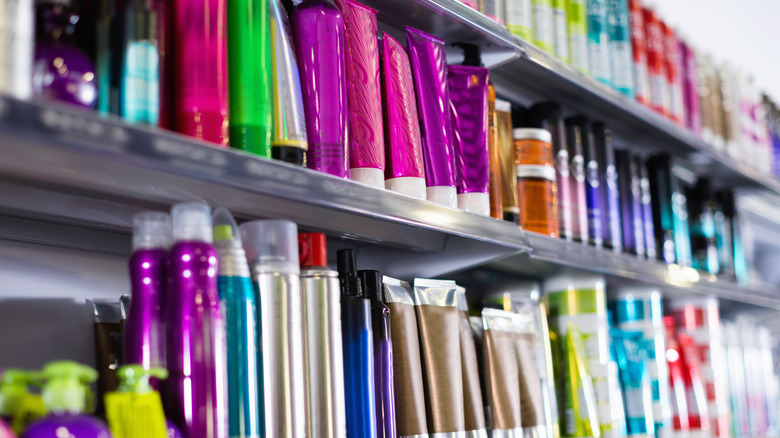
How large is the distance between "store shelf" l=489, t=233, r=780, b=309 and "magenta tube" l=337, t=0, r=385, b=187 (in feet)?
1.19

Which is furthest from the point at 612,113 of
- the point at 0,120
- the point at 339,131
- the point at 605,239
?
the point at 0,120

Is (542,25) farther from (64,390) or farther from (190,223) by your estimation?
(64,390)

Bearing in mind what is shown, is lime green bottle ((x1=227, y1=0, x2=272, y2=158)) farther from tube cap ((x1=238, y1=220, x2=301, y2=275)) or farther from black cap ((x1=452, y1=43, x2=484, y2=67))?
black cap ((x1=452, y1=43, x2=484, y2=67))

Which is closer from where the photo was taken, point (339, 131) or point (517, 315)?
point (339, 131)

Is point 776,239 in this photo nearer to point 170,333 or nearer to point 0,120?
point 170,333

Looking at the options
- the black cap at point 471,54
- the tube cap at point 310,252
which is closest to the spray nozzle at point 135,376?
the tube cap at point 310,252

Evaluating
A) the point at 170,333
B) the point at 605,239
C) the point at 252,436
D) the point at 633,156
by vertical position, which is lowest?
the point at 252,436

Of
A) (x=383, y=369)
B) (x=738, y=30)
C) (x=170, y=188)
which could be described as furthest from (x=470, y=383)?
(x=738, y=30)

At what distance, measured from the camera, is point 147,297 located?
2.39 feet

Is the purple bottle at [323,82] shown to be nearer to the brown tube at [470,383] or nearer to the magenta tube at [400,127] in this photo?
the magenta tube at [400,127]

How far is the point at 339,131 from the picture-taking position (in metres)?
0.90

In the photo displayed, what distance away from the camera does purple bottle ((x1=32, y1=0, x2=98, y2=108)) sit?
2.13ft

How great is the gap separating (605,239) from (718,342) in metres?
0.55

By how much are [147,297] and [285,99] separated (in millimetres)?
268
